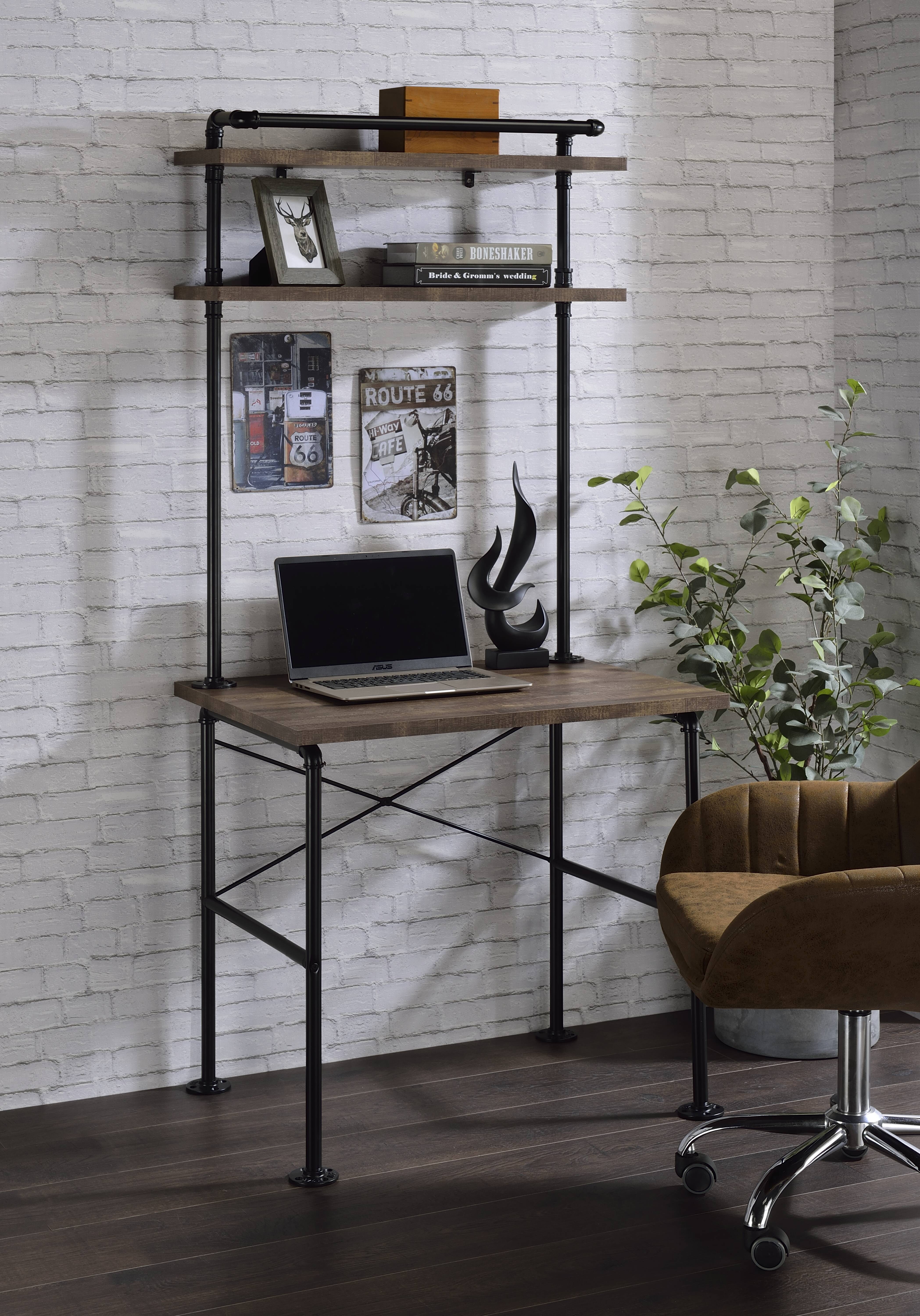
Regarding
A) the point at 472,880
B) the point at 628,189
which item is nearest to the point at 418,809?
the point at 472,880

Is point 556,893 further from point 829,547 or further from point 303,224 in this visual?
point 303,224

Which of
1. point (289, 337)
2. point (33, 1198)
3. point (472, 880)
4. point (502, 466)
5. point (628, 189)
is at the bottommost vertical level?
point (33, 1198)

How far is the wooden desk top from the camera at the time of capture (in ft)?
9.23

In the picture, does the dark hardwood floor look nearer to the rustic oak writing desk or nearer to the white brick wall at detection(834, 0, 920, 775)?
the rustic oak writing desk

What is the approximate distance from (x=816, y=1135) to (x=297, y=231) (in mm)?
1895

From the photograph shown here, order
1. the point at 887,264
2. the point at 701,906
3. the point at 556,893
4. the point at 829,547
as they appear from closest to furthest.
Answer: the point at 701,906 → the point at 829,547 → the point at 556,893 → the point at 887,264

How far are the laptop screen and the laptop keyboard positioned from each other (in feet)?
0.12

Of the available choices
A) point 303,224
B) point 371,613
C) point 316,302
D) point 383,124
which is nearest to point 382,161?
point 383,124

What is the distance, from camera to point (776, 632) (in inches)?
152

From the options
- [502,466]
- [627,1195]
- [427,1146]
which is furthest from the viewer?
[502,466]

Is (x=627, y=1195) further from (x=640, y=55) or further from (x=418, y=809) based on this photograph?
(x=640, y=55)

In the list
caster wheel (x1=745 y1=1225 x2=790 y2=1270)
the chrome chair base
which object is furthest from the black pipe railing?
caster wheel (x1=745 y1=1225 x2=790 y2=1270)

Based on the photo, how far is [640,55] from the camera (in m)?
3.57

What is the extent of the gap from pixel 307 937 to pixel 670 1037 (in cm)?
114
